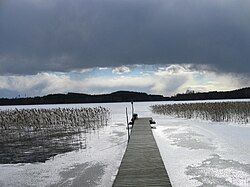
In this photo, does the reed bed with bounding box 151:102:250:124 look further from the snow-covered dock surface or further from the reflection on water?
the reflection on water

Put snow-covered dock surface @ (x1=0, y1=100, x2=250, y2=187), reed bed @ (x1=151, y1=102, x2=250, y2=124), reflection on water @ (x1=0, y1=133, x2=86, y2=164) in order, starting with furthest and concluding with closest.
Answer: reed bed @ (x1=151, y1=102, x2=250, y2=124), reflection on water @ (x1=0, y1=133, x2=86, y2=164), snow-covered dock surface @ (x1=0, y1=100, x2=250, y2=187)

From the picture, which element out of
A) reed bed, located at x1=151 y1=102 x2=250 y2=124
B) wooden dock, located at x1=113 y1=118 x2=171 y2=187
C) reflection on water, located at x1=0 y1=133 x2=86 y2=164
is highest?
reed bed, located at x1=151 y1=102 x2=250 y2=124

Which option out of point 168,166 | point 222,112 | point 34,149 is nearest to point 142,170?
point 168,166

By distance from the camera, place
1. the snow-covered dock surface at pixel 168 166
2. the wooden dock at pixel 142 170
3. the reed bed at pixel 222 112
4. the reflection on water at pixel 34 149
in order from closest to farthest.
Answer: the wooden dock at pixel 142 170
the snow-covered dock surface at pixel 168 166
the reflection on water at pixel 34 149
the reed bed at pixel 222 112

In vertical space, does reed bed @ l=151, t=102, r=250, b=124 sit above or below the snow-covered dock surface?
above

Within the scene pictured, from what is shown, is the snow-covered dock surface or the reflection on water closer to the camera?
the snow-covered dock surface

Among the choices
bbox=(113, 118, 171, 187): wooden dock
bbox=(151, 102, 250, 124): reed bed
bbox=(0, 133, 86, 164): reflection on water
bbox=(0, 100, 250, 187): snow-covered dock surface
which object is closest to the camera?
bbox=(113, 118, 171, 187): wooden dock

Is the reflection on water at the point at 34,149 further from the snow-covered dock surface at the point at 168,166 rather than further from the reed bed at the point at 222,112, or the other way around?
the reed bed at the point at 222,112

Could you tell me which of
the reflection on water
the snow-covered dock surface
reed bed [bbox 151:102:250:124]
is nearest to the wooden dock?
the snow-covered dock surface

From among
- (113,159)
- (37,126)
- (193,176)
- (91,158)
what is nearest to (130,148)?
(113,159)

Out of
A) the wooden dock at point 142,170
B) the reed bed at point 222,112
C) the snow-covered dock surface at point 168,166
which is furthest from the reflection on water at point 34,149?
the reed bed at point 222,112

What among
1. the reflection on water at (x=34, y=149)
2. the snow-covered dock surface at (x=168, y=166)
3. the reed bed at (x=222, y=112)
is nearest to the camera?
the snow-covered dock surface at (x=168, y=166)

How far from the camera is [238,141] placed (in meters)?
9.56

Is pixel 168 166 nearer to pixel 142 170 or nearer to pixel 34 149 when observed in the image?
pixel 142 170
